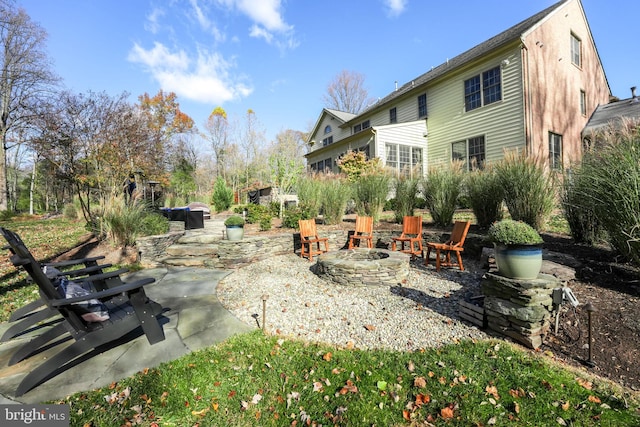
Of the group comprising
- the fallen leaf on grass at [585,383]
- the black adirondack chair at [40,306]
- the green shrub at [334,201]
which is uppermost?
the green shrub at [334,201]

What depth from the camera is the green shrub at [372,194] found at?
24.4ft

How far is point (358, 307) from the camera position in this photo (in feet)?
11.1

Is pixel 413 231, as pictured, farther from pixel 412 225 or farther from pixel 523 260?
pixel 523 260

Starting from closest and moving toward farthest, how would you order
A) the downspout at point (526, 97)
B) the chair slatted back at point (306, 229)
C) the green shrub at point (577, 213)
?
the green shrub at point (577, 213) → the chair slatted back at point (306, 229) → the downspout at point (526, 97)

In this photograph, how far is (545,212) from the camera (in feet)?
17.0

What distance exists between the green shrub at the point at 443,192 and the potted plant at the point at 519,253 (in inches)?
171

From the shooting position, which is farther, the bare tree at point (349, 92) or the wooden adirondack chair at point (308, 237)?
the bare tree at point (349, 92)

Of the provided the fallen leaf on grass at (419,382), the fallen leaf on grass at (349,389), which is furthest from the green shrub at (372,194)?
the fallen leaf on grass at (349,389)

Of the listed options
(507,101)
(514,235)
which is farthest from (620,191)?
(507,101)

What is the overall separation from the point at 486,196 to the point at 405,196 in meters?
1.93

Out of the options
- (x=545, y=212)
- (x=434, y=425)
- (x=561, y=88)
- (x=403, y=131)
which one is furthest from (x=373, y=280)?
(x=561, y=88)

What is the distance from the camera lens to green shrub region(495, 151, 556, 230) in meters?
5.07

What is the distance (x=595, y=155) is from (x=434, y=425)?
4.24 meters

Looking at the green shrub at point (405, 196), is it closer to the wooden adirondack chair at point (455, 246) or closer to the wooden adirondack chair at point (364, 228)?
the wooden adirondack chair at point (364, 228)
